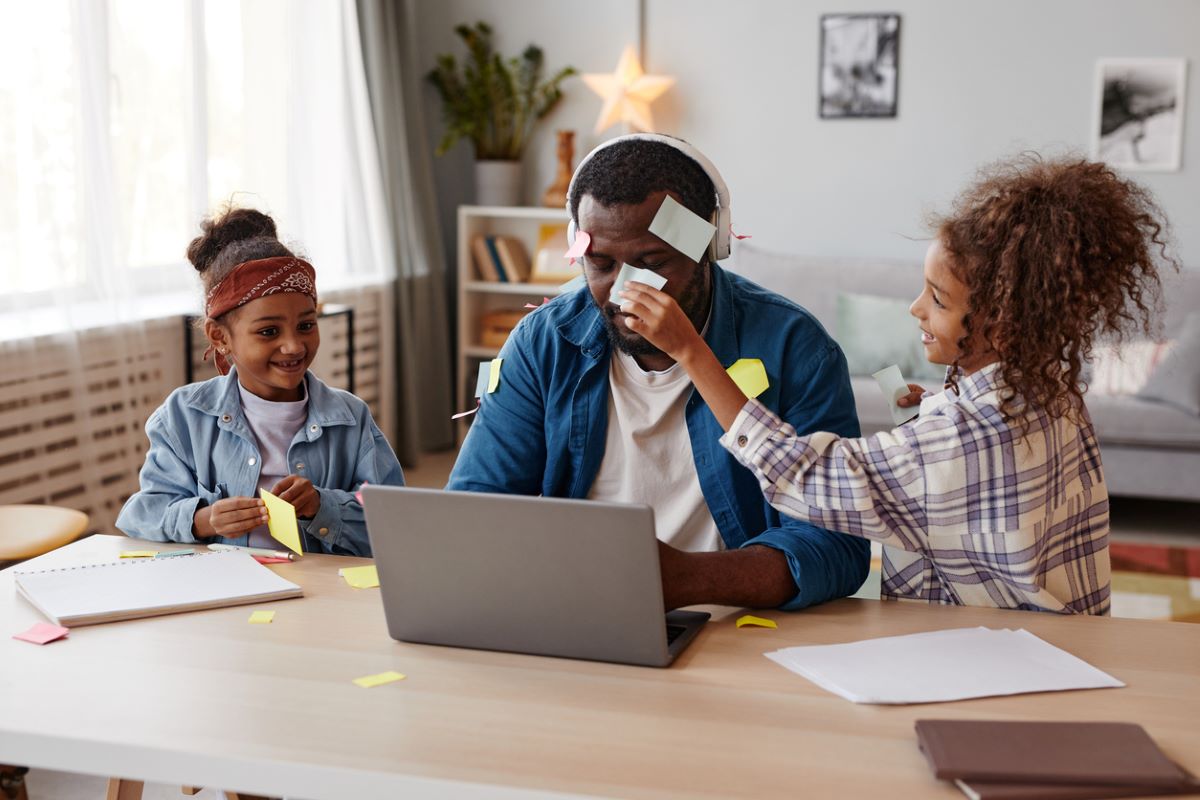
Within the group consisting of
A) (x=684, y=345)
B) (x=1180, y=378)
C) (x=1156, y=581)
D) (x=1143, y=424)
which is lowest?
(x=1156, y=581)

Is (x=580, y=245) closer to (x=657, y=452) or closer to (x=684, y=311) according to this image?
(x=684, y=311)

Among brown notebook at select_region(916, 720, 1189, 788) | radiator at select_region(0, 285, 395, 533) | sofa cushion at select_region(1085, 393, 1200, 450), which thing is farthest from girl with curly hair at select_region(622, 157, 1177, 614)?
sofa cushion at select_region(1085, 393, 1200, 450)

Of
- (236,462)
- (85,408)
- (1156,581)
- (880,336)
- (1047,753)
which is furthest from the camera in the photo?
(880,336)

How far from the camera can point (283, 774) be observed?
3.44ft

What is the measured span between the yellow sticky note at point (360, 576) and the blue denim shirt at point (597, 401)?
191 millimetres

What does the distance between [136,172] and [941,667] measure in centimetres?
325

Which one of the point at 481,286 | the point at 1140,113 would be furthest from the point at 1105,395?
the point at 481,286

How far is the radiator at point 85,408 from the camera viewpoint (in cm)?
326

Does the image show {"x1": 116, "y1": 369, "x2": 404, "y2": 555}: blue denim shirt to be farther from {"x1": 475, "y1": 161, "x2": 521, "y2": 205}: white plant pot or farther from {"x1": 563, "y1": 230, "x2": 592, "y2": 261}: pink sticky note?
{"x1": 475, "y1": 161, "x2": 521, "y2": 205}: white plant pot

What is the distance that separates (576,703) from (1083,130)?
4.44 meters

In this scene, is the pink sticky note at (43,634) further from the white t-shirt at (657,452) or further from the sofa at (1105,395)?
the sofa at (1105,395)

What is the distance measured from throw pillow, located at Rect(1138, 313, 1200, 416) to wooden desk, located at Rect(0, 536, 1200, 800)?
3.14 meters

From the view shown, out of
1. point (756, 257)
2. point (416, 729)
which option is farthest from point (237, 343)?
point (756, 257)

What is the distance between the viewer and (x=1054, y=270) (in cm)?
135
